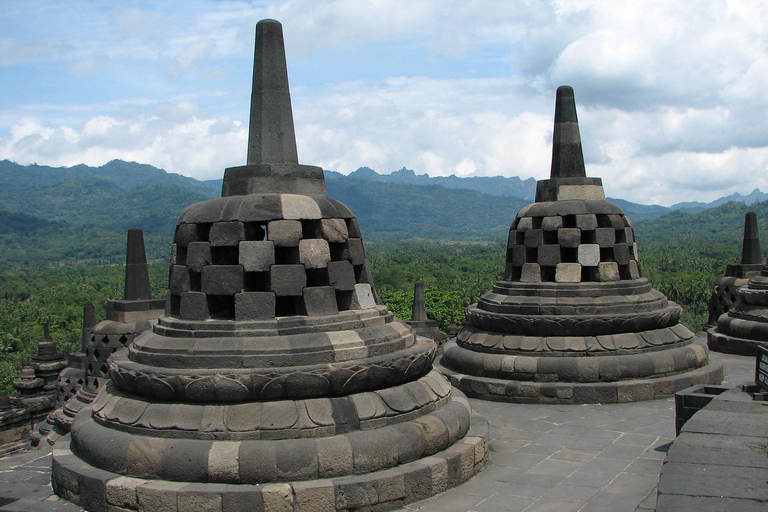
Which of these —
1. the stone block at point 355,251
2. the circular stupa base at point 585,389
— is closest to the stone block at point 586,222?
the circular stupa base at point 585,389

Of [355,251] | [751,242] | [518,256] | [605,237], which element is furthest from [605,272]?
[751,242]

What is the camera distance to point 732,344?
12.0 m

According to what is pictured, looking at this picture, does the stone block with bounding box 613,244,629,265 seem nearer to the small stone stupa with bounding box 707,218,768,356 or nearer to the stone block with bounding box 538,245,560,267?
the stone block with bounding box 538,245,560,267

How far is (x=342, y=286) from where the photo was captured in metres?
6.22

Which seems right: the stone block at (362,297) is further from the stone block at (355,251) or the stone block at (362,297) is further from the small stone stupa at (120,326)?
the small stone stupa at (120,326)

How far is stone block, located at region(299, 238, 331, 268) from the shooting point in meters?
6.02

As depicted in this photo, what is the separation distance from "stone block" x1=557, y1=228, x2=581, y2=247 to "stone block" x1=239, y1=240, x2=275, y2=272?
507 cm

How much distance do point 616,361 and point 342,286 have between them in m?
4.45

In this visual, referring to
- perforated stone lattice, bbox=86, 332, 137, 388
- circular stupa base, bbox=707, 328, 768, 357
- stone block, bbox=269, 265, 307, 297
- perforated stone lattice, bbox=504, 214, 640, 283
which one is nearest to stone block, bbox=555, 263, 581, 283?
perforated stone lattice, bbox=504, 214, 640, 283

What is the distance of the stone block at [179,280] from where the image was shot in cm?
623

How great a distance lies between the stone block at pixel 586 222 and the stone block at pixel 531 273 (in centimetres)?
82

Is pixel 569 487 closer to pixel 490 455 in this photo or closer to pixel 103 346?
pixel 490 455

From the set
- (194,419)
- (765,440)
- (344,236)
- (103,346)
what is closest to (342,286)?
(344,236)

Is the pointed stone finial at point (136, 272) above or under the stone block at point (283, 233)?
under
